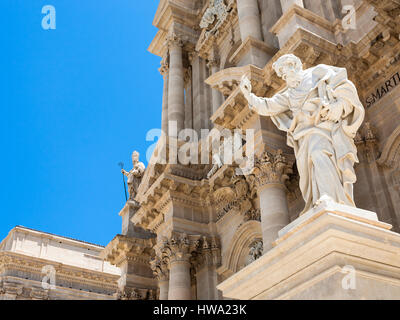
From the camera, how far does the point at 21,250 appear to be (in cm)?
3045

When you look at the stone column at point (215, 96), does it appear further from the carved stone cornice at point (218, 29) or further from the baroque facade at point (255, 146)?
the carved stone cornice at point (218, 29)

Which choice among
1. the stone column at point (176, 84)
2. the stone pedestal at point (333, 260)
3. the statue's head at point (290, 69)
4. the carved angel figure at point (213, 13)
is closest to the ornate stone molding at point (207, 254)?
the stone column at point (176, 84)

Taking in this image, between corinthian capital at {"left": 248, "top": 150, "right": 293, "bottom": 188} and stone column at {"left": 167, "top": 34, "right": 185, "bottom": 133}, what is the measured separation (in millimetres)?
8034

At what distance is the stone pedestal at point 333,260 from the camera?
16.6 feet

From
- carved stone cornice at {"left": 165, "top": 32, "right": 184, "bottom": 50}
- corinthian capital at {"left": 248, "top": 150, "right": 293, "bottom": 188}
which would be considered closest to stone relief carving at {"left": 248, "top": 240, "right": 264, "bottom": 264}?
corinthian capital at {"left": 248, "top": 150, "right": 293, "bottom": 188}

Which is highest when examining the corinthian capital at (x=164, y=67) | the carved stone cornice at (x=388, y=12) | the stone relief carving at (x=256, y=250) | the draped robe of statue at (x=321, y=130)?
the corinthian capital at (x=164, y=67)

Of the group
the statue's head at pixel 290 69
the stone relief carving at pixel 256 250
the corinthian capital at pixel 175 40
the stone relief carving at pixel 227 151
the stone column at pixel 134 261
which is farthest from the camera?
the corinthian capital at pixel 175 40

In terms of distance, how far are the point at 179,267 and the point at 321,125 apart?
9.92 m

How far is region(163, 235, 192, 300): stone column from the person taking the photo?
14.9 meters

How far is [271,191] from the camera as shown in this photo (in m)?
11.8

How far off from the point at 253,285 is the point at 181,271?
9.59 m

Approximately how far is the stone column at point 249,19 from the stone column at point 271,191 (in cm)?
599

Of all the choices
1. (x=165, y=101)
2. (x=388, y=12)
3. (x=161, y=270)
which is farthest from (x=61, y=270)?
(x=388, y=12)
